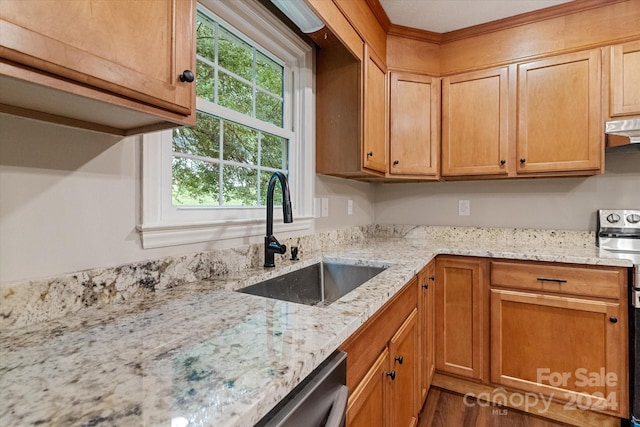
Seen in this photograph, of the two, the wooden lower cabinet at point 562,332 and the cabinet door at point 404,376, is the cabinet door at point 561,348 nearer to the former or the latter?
the wooden lower cabinet at point 562,332

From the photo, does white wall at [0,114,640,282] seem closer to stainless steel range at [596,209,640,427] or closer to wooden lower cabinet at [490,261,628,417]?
wooden lower cabinet at [490,261,628,417]

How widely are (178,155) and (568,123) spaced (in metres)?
2.26

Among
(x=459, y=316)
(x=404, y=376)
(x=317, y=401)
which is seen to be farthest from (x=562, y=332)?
(x=317, y=401)

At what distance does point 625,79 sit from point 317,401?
2477mm

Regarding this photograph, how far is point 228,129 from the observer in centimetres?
146

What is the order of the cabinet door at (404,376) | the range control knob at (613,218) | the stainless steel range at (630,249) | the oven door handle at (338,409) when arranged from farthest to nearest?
the range control knob at (613,218)
the stainless steel range at (630,249)
the cabinet door at (404,376)
the oven door handle at (338,409)

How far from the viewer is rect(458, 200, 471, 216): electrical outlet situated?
252 centimetres

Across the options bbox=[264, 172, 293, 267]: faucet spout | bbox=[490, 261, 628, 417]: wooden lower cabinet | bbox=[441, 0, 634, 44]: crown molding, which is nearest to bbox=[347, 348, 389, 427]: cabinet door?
bbox=[264, 172, 293, 267]: faucet spout

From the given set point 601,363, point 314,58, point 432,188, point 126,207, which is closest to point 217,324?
point 126,207

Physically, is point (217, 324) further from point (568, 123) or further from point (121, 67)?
point (568, 123)

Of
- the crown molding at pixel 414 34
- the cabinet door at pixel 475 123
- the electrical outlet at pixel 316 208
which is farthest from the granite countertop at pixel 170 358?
the crown molding at pixel 414 34

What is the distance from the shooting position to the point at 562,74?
6.49 feet

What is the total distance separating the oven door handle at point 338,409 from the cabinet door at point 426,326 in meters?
1.02

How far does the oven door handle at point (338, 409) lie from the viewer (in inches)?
25.2
